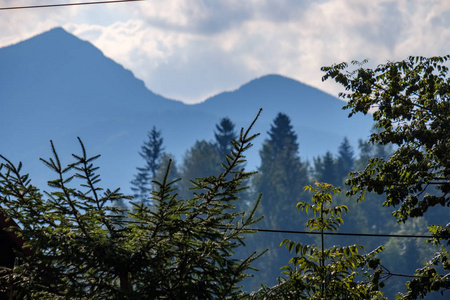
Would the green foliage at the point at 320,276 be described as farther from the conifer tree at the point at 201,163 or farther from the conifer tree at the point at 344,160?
the conifer tree at the point at 344,160

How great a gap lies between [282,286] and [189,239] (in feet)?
5.48

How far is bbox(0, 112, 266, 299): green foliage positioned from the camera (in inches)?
261

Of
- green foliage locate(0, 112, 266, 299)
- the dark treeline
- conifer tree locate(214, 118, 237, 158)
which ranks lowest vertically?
green foliage locate(0, 112, 266, 299)

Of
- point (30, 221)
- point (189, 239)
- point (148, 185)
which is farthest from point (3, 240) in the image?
point (148, 185)

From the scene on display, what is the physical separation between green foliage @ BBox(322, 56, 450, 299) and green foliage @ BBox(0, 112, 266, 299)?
5.68 m

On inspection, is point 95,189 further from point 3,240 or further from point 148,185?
point 148,185

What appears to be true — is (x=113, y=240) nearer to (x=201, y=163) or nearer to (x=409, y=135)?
(x=409, y=135)

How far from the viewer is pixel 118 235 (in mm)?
6953

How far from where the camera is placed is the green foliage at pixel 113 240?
663 centimetres

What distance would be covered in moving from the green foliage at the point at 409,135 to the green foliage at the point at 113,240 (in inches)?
224

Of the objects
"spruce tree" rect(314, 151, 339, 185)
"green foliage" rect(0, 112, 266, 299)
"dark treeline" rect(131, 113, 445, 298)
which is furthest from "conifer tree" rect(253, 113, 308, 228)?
"green foliage" rect(0, 112, 266, 299)

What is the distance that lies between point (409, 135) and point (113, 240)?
6.84 meters

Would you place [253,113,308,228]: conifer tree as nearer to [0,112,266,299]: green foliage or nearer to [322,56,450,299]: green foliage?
[322,56,450,299]: green foliage

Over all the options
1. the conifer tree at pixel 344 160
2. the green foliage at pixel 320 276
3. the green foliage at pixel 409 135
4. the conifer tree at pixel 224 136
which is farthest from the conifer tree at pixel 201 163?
the green foliage at pixel 320 276
